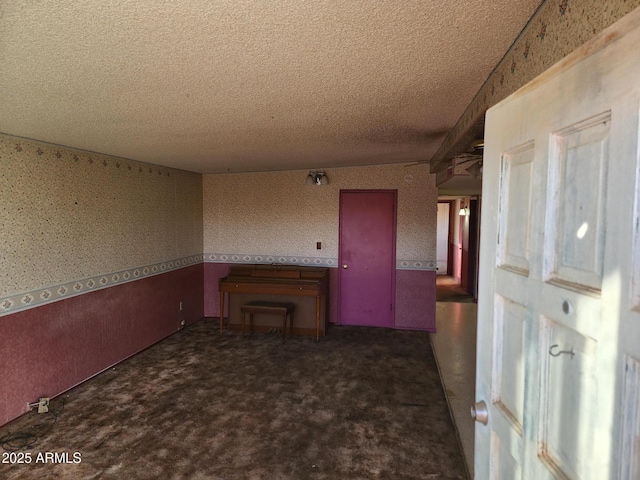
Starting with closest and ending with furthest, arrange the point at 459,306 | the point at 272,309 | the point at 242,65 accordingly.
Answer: the point at 242,65 < the point at 272,309 < the point at 459,306

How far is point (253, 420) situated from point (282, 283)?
2061 millimetres

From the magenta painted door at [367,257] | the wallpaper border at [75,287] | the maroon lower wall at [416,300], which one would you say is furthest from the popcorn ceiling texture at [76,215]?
the maroon lower wall at [416,300]

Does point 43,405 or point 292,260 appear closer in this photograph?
point 43,405

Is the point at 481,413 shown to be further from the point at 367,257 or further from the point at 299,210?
the point at 299,210

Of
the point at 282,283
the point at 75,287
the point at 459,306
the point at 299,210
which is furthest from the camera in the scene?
the point at 459,306

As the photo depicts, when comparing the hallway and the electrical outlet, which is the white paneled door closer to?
the hallway

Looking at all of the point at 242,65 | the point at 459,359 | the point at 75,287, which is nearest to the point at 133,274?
the point at 75,287

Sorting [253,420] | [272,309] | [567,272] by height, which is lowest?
[253,420]

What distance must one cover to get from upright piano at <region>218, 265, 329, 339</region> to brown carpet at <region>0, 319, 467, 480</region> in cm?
70

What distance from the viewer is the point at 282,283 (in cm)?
477

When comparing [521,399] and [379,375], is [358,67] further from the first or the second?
[379,375]

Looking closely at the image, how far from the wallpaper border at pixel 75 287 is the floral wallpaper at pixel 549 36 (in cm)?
348

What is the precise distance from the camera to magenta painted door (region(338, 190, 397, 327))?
5203 mm

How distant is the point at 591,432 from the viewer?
2.15ft
